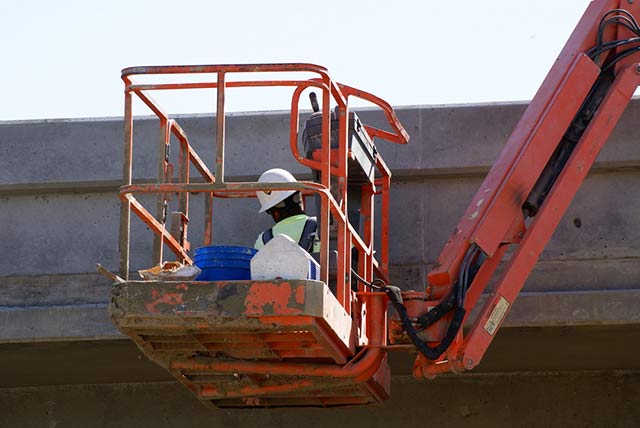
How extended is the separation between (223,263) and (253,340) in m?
0.49

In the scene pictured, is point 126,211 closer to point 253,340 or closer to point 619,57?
point 253,340

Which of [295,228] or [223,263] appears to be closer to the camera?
[223,263]

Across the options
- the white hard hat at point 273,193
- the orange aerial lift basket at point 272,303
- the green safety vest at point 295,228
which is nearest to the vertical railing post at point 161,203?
the orange aerial lift basket at point 272,303

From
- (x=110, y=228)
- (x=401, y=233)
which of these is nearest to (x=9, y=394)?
(x=110, y=228)

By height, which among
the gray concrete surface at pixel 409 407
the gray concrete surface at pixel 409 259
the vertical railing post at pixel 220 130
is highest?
the vertical railing post at pixel 220 130

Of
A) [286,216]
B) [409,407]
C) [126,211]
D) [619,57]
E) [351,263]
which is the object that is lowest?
[409,407]

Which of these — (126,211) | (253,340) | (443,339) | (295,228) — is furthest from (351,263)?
(126,211)

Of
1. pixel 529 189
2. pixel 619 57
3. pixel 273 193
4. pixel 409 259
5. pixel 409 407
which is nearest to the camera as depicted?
pixel 529 189

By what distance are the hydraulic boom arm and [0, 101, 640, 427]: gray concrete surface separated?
3.79 ft

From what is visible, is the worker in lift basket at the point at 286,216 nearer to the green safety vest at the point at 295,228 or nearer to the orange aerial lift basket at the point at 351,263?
the green safety vest at the point at 295,228

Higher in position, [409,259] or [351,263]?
[351,263]

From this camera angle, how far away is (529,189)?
8.11 meters

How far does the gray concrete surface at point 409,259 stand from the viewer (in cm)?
943

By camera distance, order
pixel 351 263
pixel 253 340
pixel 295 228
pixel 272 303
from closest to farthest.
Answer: pixel 272 303, pixel 253 340, pixel 351 263, pixel 295 228
